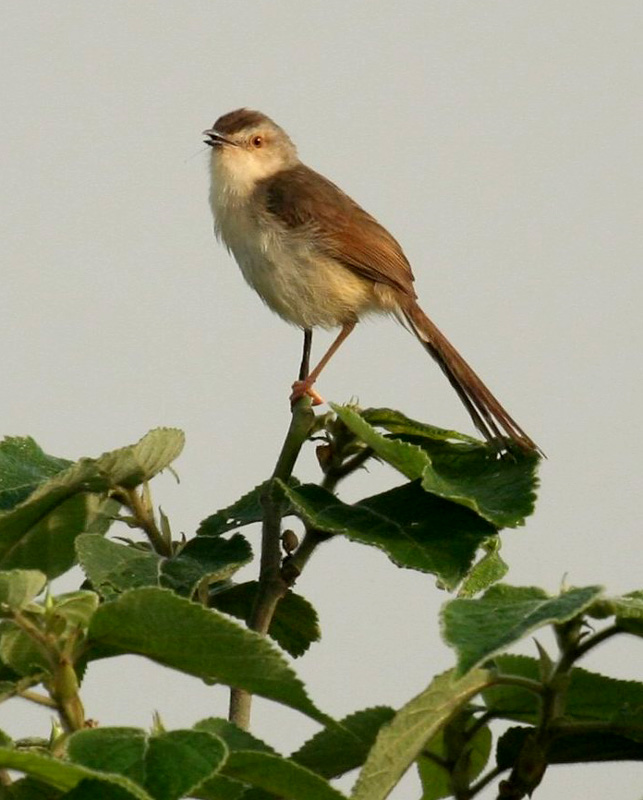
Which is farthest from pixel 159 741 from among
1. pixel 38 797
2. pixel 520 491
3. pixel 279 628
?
pixel 279 628

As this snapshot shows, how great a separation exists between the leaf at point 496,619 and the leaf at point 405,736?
8 cm

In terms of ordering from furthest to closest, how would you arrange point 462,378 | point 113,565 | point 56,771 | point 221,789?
point 462,378, point 113,565, point 221,789, point 56,771

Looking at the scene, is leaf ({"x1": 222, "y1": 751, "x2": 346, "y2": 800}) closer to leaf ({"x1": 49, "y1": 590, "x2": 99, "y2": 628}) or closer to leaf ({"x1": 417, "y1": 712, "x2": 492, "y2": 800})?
leaf ({"x1": 49, "y1": 590, "x2": 99, "y2": 628})

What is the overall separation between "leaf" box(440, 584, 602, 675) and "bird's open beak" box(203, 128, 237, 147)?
4992 millimetres

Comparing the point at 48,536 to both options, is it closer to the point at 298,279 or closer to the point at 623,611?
the point at 623,611

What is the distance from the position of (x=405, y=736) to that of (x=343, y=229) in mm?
4293

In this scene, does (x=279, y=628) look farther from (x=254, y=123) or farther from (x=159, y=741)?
(x=254, y=123)

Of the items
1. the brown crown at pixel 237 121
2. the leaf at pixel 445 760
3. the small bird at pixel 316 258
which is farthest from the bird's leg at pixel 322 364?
the leaf at pixel 445 760

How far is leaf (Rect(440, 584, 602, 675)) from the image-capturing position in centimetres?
170

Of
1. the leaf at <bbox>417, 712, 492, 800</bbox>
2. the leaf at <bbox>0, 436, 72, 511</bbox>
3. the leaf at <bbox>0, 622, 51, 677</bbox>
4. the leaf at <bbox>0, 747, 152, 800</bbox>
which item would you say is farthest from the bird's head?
the leaf at <bbox>0, 747, 152, 800</bbox>

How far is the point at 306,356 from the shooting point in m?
5.63

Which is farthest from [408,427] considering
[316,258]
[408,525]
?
[316,258]

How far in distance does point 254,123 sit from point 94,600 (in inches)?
209

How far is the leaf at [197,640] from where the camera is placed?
5.65 feet
